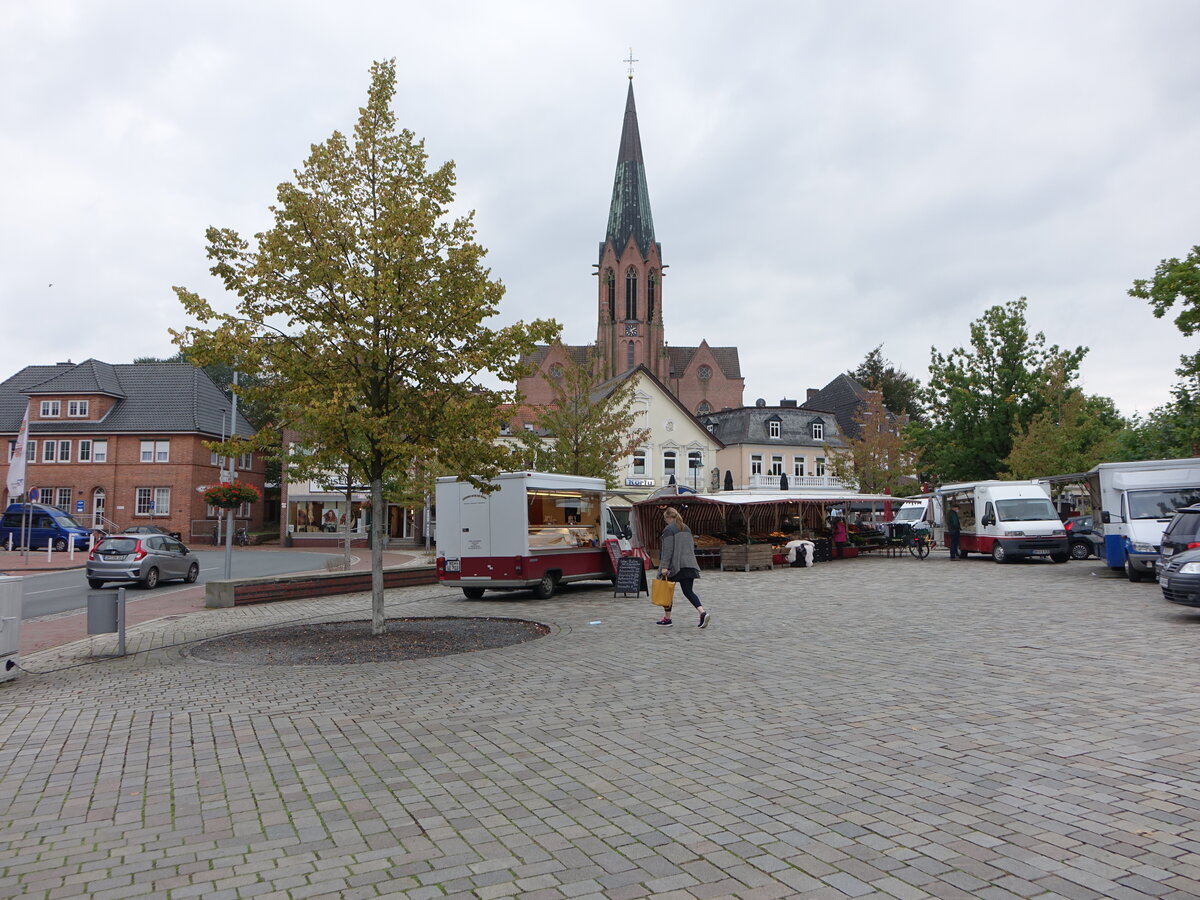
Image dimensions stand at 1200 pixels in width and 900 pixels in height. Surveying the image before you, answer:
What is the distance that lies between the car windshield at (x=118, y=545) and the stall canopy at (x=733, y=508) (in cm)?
1449

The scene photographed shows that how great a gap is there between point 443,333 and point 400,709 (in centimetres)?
615

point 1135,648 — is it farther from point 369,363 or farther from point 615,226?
point 615,226

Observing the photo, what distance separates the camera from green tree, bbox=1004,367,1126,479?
40.0 meters

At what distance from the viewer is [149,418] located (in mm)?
55625

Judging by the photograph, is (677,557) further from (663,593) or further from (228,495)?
(228,495)

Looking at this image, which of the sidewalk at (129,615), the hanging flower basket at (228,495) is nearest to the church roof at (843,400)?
the hanging flower basket at (228,495)

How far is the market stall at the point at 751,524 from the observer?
88.6 feet

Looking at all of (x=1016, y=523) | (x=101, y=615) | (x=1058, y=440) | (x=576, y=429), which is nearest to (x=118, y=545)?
(x=101, y=615)

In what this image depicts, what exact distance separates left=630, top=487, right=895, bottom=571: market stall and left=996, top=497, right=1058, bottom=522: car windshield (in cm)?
484

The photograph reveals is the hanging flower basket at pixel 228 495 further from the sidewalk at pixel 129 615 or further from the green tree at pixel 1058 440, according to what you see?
the green tree at pixel 1058 440

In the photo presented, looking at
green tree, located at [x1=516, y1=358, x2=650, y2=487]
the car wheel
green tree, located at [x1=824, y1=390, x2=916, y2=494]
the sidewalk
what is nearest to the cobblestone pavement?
the sidewalk

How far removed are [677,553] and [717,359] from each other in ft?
249

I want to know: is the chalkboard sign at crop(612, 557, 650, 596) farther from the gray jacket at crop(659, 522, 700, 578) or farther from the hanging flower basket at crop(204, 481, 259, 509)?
the hanging flower basket at crop(204, 481, 259, 509)

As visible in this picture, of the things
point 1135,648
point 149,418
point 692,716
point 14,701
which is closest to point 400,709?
point 692,716
